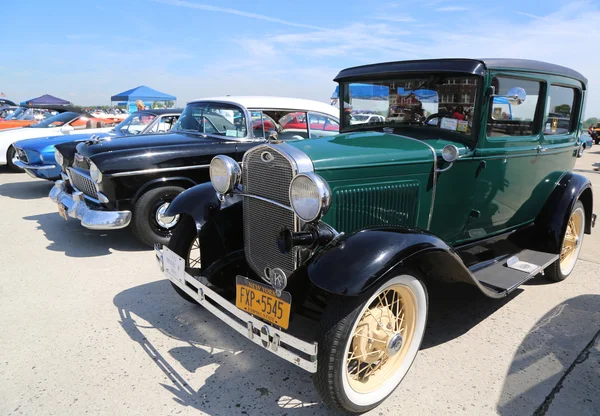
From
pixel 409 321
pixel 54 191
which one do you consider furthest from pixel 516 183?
pixel 54 191

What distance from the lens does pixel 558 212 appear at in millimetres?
3748

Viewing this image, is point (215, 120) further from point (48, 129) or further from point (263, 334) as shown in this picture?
point (48, 129)

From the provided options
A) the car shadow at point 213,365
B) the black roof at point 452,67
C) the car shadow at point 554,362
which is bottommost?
the car shadow at point 554,362

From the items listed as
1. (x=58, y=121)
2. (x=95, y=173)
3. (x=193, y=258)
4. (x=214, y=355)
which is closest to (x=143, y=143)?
(x=95, y=173)

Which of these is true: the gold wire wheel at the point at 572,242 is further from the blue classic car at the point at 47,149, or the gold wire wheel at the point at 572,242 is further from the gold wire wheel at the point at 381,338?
the blue classic car at the point at 47,149

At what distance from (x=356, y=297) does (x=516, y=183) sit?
85.8 inches

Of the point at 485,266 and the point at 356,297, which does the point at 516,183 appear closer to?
the point at 485,266

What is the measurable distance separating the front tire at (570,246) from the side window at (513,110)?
1072 mm

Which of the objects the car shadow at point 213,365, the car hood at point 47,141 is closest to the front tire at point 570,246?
the car shadow at point 213,365

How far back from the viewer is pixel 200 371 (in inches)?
101

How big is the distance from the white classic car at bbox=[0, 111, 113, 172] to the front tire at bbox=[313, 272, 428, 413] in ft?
26.3

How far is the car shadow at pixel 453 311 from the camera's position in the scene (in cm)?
302

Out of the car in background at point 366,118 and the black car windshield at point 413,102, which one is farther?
the car in background at point 366,118

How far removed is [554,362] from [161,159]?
13.0ft
